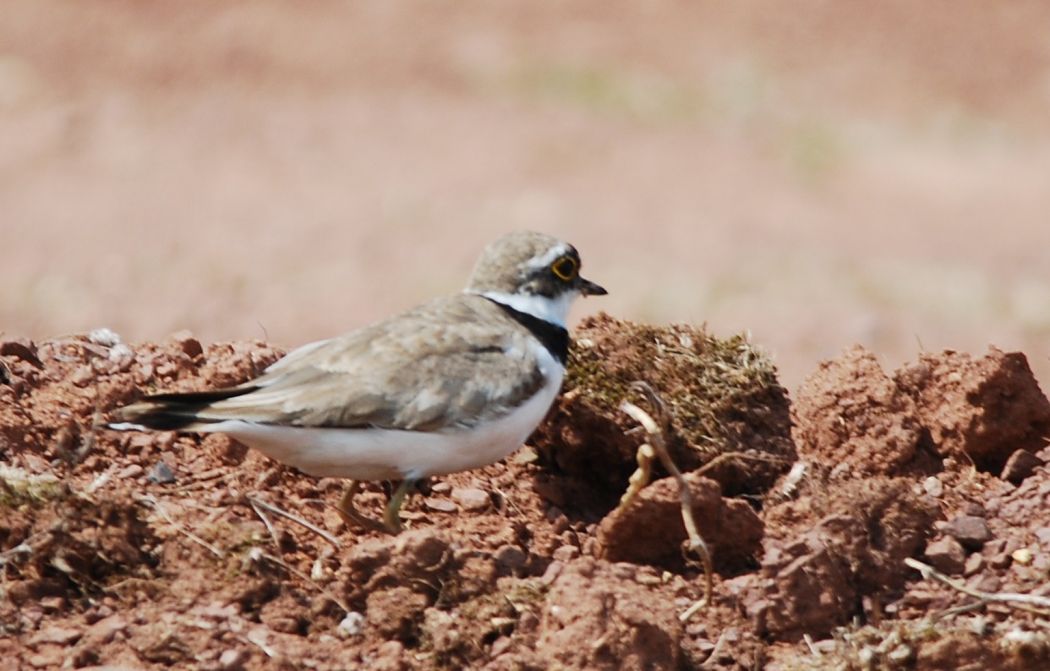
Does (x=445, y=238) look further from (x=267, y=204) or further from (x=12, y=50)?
(x=12, y=50)

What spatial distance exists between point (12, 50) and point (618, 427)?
20.0 m

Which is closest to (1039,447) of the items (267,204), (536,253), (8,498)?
(536,253)

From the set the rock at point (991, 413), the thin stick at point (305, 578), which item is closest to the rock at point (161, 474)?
the thin stick at point (305, 578)

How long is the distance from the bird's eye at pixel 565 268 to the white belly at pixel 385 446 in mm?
918

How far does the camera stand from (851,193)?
2138 cm

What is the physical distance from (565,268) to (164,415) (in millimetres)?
2121

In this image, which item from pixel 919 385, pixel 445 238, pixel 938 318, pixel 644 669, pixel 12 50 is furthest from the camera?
pixel 12 50

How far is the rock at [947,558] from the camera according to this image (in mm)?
6424

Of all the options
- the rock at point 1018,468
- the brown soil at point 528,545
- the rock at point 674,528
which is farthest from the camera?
the rock at point 1018,468

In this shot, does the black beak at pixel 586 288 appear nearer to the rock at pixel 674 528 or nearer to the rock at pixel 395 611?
the rock at pixel 674 528

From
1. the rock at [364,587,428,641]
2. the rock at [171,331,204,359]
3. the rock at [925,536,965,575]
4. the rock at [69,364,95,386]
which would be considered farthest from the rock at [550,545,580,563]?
the rock at [69,364,95,386]

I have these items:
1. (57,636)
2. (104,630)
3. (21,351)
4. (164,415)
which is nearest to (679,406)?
(164,415)

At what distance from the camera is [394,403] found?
664 centimetres

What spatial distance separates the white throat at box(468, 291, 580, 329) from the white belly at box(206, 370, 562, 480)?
2.39 feet
